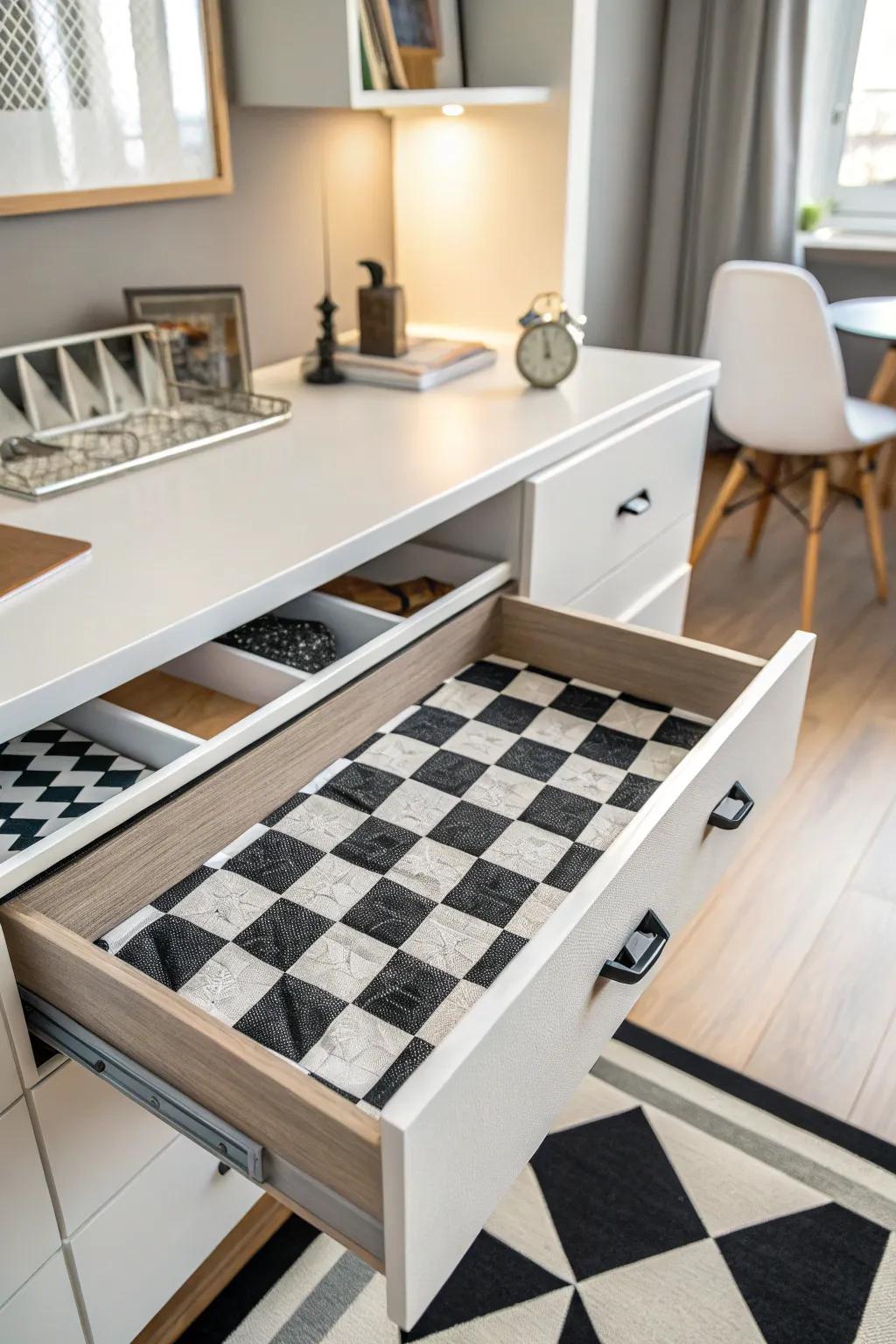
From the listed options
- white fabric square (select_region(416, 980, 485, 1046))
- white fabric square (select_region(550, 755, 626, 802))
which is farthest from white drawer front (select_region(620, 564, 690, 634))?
white fabric square (select_region(416, 980, 485, 1046))

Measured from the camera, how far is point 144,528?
3.48ft

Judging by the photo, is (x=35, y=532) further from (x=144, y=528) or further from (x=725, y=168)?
(x=725, y=168)

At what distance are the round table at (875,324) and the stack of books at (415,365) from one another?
1249 mm

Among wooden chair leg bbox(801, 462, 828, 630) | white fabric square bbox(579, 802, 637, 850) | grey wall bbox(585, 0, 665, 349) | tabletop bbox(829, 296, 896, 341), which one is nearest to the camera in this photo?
white fabric square bbox(579, 802, 637, 850)

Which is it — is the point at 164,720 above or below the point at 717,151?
below

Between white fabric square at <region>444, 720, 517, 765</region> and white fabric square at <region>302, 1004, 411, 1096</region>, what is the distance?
0.36m

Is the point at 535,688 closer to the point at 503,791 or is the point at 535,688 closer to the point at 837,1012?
the point at 503,791

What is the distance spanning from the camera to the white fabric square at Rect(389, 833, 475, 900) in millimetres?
909

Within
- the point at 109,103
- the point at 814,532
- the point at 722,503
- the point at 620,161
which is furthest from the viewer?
the point at 620,161

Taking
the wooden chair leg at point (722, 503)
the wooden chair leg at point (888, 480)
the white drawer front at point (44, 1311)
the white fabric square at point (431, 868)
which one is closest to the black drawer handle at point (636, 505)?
the white fabric square at point (431, 868)

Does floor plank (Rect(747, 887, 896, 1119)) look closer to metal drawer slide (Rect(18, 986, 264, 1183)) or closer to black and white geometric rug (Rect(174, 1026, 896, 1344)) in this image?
black and white geometric rug (Rect(174, 1026, 896, 1344))

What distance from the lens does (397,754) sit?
109 centimetres

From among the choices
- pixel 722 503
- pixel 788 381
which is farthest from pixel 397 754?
pixel 722 503

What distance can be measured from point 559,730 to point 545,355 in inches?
26.8
